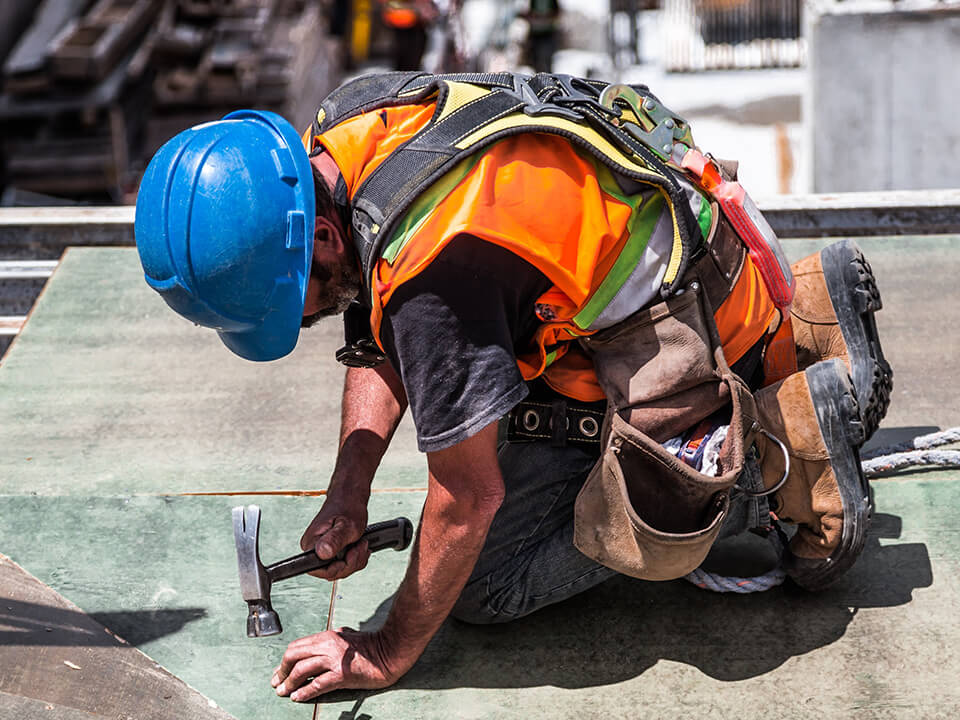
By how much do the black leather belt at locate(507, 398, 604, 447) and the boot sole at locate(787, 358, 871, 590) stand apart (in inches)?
19.7

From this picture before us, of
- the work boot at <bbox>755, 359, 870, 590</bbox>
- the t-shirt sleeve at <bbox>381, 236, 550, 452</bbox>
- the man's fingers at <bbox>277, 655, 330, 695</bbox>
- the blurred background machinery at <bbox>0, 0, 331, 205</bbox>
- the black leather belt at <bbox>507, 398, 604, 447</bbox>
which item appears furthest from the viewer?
the blurred background machinery at <bbox>0, 0, 331, 205</bbox>

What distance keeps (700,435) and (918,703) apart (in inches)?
28.0

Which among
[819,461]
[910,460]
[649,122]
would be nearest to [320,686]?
[819,461]

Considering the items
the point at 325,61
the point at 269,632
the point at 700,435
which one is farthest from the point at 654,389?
the point at 325,61

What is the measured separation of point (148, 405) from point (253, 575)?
1.54m

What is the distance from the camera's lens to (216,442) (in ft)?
11.7

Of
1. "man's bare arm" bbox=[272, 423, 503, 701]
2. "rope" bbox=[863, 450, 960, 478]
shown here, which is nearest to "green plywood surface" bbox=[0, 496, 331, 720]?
"man's bare arm" bbox=[272, 423, 503, 701]

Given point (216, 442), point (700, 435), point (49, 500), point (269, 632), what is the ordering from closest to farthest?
point (269, 632) → point (700, 435) → point (49, 500) → point (216, 442)

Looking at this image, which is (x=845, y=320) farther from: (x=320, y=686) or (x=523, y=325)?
(x=320, y=686)

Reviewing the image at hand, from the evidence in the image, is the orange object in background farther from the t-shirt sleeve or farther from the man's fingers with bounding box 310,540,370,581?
the t-shirt sleeve

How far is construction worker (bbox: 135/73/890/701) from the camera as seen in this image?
2174 millimetres

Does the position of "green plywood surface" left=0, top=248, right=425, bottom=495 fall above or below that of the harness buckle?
below

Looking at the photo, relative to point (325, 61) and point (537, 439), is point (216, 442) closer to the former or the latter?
point (537, 439)

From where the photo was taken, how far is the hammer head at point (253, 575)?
2.38 meters
